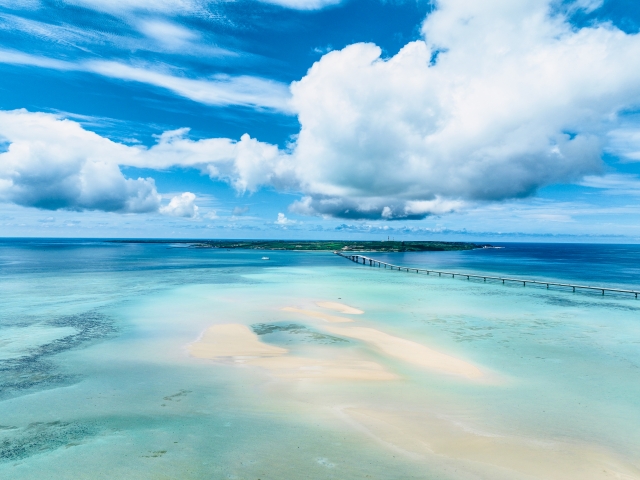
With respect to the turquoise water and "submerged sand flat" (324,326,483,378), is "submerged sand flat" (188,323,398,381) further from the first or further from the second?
"submerged sand flat" (324,326,483,378)

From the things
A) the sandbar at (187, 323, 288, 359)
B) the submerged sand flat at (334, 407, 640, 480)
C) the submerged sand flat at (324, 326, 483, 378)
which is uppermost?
the submerged sand flat at (334, 407, 640, 480)

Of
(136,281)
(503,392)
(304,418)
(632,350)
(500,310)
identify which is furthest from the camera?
(136,281)

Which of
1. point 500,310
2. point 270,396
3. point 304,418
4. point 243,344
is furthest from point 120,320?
point 500,310

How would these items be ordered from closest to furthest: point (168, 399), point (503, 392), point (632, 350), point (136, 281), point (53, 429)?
point (53, 429), point (168, 399), point (503, 392), point (632, 350), point (136, 281)

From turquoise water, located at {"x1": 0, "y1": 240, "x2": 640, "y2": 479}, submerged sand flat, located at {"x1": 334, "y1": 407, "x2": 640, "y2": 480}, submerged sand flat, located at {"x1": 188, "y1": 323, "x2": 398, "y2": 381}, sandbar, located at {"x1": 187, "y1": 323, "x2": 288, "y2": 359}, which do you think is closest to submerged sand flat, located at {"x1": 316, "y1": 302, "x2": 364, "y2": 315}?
turquoise water, located at {"x1": 0, "y1": 240, "x2": 640, "y2": 479}

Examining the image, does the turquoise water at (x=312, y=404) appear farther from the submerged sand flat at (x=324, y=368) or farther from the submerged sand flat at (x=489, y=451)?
the submerged sand flat at (x=324, y=368)

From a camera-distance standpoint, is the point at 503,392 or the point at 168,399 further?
the point at 503,392

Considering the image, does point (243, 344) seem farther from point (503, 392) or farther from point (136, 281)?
point (136, 281)

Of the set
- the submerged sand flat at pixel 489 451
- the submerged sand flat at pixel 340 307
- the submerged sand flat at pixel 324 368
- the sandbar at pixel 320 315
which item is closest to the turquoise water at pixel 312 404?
the submerged sand flat at pixel 489 451
